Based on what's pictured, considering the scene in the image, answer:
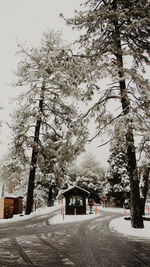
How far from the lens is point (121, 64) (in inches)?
374

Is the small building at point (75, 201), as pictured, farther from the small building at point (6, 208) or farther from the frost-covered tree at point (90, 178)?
the frost-covered tree at point (90, 178)

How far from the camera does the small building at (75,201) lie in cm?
2138

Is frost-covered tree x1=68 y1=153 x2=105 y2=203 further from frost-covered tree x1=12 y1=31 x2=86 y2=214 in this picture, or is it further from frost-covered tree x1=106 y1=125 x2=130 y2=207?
frost-covered tree x1=12 y1=31 x2=86 y2=214

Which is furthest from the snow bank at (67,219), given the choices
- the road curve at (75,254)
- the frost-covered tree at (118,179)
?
the frost-covered tree at (118,179)

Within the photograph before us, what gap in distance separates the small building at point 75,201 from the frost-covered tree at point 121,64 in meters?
12.9

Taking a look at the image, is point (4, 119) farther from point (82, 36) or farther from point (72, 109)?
point (82, 36)

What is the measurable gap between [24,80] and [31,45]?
279 centimetres

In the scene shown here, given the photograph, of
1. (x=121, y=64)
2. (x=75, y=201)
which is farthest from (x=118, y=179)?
(x=121, y=64)

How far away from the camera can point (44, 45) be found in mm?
16891

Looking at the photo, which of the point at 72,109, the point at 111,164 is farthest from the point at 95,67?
the point at 111,164

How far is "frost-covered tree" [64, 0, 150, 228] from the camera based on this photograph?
790cm

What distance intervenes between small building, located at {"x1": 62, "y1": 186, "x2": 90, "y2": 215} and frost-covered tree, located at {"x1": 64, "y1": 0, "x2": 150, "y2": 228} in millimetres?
12923

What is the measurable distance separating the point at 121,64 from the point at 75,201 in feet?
54.3

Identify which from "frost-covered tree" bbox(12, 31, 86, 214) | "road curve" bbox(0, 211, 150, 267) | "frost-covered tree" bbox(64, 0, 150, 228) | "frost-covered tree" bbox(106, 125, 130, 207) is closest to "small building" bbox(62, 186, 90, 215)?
"frost-covered tree" bbox(12, 31, 86, 214)
